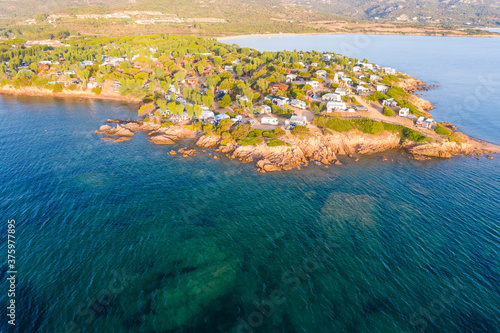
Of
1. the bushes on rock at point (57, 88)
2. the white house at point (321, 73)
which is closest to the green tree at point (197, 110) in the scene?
the white house at point (321, 73)

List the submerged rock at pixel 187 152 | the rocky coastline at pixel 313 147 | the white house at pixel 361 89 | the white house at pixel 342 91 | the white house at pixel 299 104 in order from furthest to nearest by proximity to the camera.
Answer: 1. the white house at pixel 361 89
2. the white house at pixel 342 91
3. the white house at pixel 299 104
4. the submerged rock at pixel 187 152
5. the rocky coastline at pixel 313 147

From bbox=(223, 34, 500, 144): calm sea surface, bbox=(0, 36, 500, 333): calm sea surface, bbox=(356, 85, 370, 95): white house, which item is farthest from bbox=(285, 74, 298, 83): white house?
bbox=(0, 36, 500, 333): calm sea surface

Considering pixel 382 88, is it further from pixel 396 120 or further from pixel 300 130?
pixel 300 130

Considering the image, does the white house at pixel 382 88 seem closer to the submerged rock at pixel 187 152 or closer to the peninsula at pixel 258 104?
the peninsula at pixel 258 104

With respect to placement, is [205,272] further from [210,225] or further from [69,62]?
[69,62]

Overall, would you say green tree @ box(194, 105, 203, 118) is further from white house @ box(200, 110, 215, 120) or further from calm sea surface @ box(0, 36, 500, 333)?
→ calm sea surface @ box(0, 36, 500, 333)

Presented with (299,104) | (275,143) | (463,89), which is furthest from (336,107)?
(463,89)
